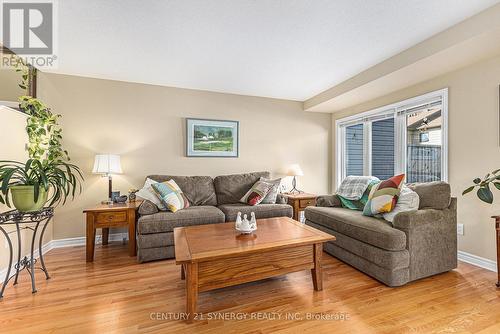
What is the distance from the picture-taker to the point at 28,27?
2066 millimetres

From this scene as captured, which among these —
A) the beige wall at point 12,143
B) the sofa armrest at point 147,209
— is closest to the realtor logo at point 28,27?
the beige wall at point 12,143

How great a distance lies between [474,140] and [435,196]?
0.87 meters

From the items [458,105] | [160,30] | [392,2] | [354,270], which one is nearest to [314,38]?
[392,2]

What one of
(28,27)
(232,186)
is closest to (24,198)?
(28,27)

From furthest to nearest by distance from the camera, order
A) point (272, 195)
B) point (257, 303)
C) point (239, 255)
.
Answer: point (272, 195), point (257, 303), point (239, 255)

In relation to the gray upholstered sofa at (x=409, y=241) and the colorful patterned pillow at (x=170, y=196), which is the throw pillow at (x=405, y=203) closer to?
the gray upholstered sofa at (x=409, y=241)

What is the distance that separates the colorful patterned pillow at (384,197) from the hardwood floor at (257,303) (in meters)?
0.67

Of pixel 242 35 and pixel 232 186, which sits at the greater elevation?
pixel 242 35

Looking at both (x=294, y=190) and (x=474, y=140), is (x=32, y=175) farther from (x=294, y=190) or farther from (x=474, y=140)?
(x=474, y=140)

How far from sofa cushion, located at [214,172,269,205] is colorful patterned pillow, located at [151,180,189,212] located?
69cm

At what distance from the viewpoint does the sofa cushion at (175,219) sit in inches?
100

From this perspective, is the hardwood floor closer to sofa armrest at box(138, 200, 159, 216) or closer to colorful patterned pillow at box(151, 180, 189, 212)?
sofa armrest at box(138, 200, 159, 216)

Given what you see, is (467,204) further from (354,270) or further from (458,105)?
(354,270)

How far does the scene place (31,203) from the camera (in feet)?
6.50
